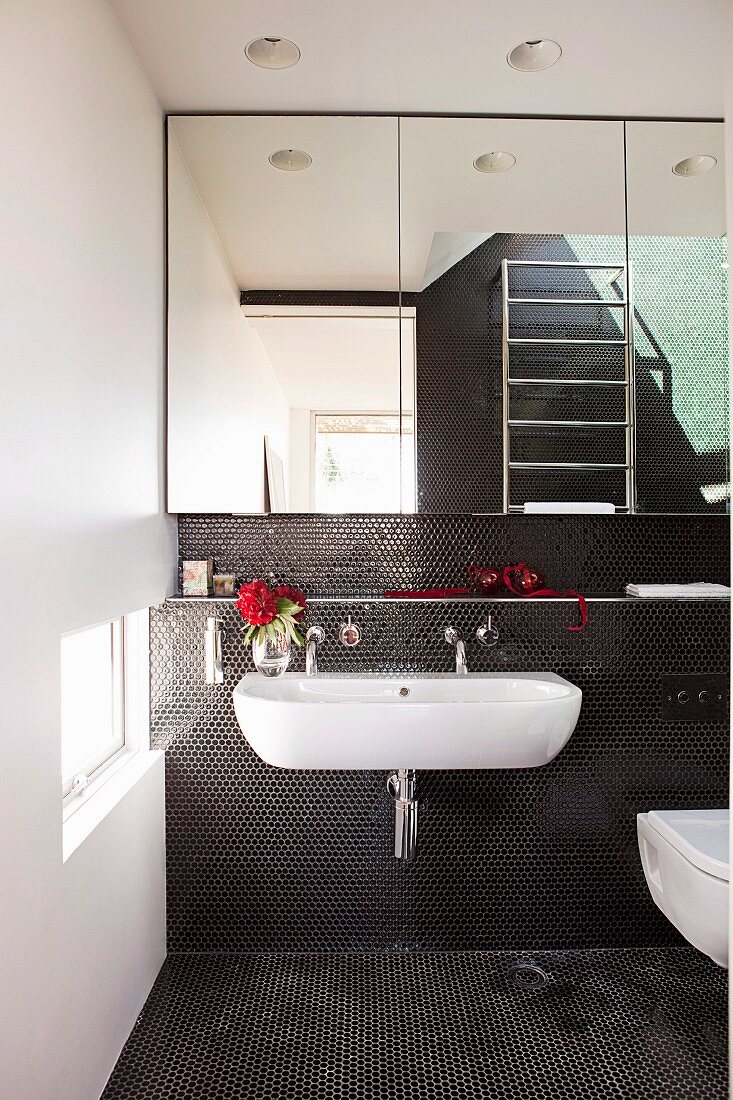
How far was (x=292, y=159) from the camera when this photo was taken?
7.36 ft

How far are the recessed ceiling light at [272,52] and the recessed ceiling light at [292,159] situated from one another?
26cm

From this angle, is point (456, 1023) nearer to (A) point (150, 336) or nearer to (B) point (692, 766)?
(B) point (692, 766)

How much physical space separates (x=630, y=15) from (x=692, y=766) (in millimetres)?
2269

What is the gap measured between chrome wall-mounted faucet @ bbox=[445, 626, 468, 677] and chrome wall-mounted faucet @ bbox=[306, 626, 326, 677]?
1.40 feet

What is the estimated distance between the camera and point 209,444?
2.31 metres

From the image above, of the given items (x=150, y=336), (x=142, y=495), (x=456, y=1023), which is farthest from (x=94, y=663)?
(x=456, y=1023)

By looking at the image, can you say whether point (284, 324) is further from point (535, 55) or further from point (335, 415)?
point (535, 55)

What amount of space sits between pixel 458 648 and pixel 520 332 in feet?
3.55

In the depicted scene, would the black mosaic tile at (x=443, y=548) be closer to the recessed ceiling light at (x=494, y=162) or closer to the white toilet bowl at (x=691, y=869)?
the white toilet bowl at (x=691, y=869)

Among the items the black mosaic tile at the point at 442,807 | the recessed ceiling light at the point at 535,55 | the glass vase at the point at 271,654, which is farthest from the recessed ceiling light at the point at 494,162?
the glass vase at the point at 271,654

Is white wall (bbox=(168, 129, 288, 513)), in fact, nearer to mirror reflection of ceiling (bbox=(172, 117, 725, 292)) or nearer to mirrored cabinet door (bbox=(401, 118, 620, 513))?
mirror reflection of ceiling (bbox=(172, 117, 725, 292))

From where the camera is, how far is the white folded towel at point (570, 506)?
230cm

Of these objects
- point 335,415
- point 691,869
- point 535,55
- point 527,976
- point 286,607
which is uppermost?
point 535,55

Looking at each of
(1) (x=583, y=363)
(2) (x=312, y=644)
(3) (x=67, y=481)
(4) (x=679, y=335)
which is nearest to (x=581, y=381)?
(1) (x=583, y=363)
